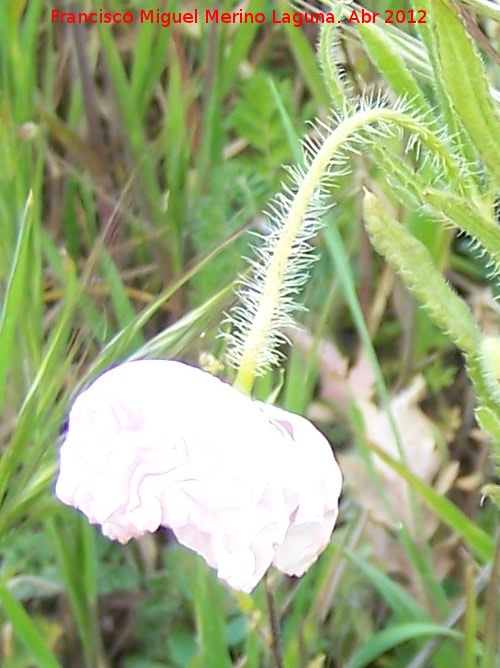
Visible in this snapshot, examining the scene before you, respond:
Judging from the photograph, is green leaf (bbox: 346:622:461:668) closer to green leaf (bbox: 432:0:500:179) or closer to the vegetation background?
the vegetation background

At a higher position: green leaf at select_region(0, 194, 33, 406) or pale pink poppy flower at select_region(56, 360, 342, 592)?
pale pink poppy flower at select_region(56, 360, 342, 592)

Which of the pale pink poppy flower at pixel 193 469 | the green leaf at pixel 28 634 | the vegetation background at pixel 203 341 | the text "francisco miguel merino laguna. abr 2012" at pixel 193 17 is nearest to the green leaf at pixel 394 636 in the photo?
the vegetation background at pixel 203 341

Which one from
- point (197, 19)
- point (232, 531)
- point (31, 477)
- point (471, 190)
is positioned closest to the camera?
point (232, 531)

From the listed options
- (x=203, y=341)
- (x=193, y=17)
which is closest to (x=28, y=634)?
(x=203, y=341)

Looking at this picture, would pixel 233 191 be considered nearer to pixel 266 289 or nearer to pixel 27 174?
pixel 27 174

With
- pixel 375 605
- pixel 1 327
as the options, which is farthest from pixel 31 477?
pixel 375 605

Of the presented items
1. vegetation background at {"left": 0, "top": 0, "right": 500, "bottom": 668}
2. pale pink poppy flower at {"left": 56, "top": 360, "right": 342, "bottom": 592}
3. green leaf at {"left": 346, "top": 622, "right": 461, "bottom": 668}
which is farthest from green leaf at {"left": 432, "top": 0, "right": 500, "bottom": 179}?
green leaf at {"left": 346, "top": 622, "right": 461, "bottom": 668}
